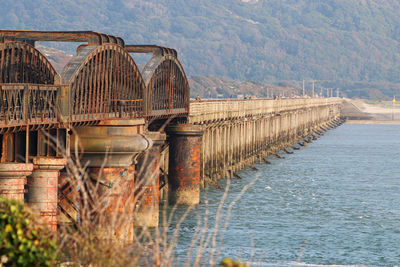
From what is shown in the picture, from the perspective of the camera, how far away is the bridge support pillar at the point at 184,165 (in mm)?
45562

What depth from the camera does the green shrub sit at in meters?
11.4

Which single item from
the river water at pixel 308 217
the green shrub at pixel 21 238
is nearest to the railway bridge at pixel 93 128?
the green shrub at pixel 21 238

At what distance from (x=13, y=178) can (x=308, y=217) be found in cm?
2659

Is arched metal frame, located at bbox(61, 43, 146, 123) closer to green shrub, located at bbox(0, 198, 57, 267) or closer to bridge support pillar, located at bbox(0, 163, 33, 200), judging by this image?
bridge support pillar, located at bbox(0, 163, 33, 200)

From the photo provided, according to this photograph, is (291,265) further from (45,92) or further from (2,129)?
(2,129)

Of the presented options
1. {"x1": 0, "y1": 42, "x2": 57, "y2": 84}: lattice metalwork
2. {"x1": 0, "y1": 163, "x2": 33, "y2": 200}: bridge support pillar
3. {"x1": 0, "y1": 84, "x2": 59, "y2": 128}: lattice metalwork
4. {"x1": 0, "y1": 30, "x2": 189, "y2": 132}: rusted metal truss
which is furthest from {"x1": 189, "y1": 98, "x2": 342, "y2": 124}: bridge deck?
{"x1": 0, "y1": 163, "x2": 33, "y2": 200}: bridge support pillar

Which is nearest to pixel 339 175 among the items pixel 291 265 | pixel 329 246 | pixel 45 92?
pixel 329 246

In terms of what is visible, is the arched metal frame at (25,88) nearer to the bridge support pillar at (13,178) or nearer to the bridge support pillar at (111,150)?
the bridge support pillar at (13,178)

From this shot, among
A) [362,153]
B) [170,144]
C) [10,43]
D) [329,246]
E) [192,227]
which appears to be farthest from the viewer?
[362,153]

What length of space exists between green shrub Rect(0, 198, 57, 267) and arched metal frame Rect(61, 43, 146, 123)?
55.6 feet

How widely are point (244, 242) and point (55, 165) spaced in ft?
46.4

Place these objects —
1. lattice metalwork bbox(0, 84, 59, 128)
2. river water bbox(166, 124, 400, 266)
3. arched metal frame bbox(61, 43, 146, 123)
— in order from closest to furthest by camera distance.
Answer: lattice metalwork bbox(0, 84, 59, 128) < arched metal frame bbox(61, 43, 146, 123) < river water bbox(166, 124, 400, 266)

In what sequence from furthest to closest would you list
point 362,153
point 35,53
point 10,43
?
1. point 362,153
2. point 35,53
3. point 10,43

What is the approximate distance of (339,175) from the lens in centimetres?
7869
